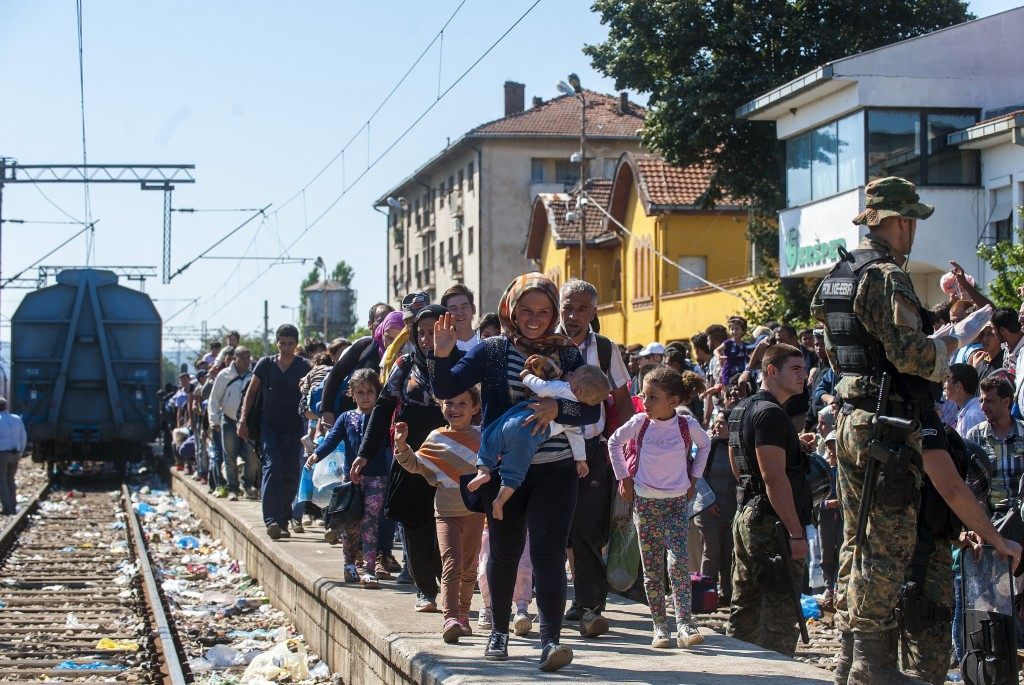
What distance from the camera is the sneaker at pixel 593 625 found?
7652 mm

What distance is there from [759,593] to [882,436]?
209 cm

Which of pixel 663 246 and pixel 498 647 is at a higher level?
pixel 663 246

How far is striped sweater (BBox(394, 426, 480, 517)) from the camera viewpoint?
771 centimetres

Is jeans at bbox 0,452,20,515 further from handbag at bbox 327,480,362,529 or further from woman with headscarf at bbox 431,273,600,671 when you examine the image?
woman with headscarf at bbox 431,273,600,671

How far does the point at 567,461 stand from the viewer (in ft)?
21.9

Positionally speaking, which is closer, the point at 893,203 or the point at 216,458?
the point at 893,203

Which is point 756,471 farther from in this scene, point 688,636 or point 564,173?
point 564,173

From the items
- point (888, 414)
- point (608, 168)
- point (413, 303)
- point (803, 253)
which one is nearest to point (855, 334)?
point (888, 414)

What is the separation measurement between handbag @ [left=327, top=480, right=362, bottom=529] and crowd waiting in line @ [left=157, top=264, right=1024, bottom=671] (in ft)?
0.23

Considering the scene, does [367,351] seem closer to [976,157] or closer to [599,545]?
[599,545]

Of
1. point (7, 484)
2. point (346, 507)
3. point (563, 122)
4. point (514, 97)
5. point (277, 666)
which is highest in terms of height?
point (514, 97)

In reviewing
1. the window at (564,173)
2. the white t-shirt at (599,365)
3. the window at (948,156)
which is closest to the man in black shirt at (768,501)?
the white t-shirt at (599,365)

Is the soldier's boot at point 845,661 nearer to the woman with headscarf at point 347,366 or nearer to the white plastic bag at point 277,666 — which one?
the white plastic bag at point 277,666

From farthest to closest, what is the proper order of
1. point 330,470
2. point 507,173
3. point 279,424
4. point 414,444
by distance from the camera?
point 507,173 < point 279,424 < point 330,470 < point 414,444
